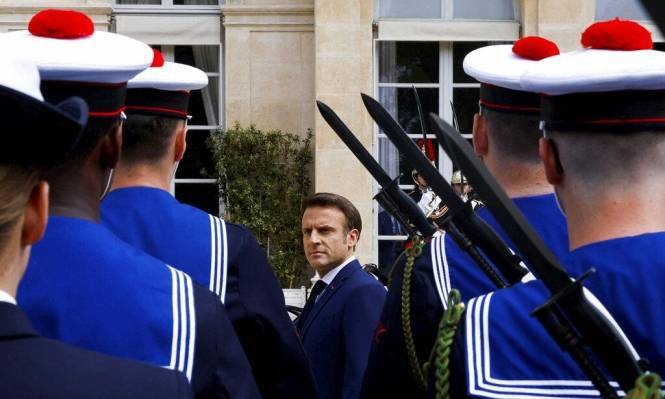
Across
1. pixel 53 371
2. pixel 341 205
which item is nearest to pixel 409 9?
pixel 341 205

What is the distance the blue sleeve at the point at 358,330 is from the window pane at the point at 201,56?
10.0 m

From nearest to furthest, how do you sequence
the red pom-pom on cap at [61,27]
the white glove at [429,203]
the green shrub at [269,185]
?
1. the red pom-pom on cap at [61,27]
2. the white glove at [429,203]
3. the green shrub at [269,185]

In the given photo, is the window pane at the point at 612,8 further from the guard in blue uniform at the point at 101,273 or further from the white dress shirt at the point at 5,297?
the white dress shirt at the point at 5,297

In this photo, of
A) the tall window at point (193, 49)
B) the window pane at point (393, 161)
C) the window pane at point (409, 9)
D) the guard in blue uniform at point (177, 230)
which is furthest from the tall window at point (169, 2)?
the guard in blue uniform at point (177, 230)

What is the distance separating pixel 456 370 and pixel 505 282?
1.69 ft

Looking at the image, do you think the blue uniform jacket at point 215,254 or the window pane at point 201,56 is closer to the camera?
the blue uniform jacket at point 215,254

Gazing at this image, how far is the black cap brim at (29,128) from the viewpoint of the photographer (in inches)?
75.7

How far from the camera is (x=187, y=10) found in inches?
603

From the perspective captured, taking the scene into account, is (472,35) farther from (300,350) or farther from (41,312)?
(41,312)

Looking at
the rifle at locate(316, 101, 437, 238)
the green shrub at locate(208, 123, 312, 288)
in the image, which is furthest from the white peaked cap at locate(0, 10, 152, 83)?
the green shrub at locate(208, 123, 312, 288)

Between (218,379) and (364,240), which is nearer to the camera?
(218,379)

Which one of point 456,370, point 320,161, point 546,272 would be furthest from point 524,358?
point 320,161

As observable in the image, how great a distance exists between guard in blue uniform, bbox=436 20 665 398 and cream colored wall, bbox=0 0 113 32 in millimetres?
12920

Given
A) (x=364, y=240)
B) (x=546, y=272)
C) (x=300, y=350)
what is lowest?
(x=364, y=240)
